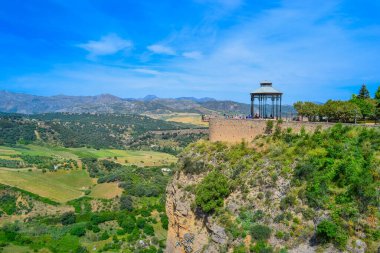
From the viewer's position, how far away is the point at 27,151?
116188mm

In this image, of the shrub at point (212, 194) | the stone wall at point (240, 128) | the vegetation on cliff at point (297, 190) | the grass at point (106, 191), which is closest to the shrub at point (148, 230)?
the stone wall at point (240, 128)

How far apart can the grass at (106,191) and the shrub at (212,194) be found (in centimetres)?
5259

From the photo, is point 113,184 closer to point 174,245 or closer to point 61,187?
point 61,187

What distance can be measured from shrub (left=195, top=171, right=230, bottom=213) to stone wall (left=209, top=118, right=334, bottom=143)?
517 centimetres

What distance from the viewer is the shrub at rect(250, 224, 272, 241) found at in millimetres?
19094

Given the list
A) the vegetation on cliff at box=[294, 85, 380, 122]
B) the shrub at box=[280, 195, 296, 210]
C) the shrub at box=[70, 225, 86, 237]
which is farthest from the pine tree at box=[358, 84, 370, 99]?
the shrub at box=[70, 225, 86, 237]

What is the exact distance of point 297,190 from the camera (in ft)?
66.7

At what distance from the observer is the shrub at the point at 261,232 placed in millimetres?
19094

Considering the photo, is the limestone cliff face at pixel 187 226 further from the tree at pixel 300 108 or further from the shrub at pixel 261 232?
the tree at pixel 300 108

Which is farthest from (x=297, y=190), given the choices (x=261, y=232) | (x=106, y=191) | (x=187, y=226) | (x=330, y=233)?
(x=106, y=191)

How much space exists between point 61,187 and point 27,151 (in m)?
44.8

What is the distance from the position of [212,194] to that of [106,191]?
56883 mm

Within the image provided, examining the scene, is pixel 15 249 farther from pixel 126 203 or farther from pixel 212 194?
pixel 212 194

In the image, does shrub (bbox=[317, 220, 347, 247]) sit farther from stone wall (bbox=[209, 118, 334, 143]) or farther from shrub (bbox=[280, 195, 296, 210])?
stone wall (bbox=[209, 118, 334, 143])
